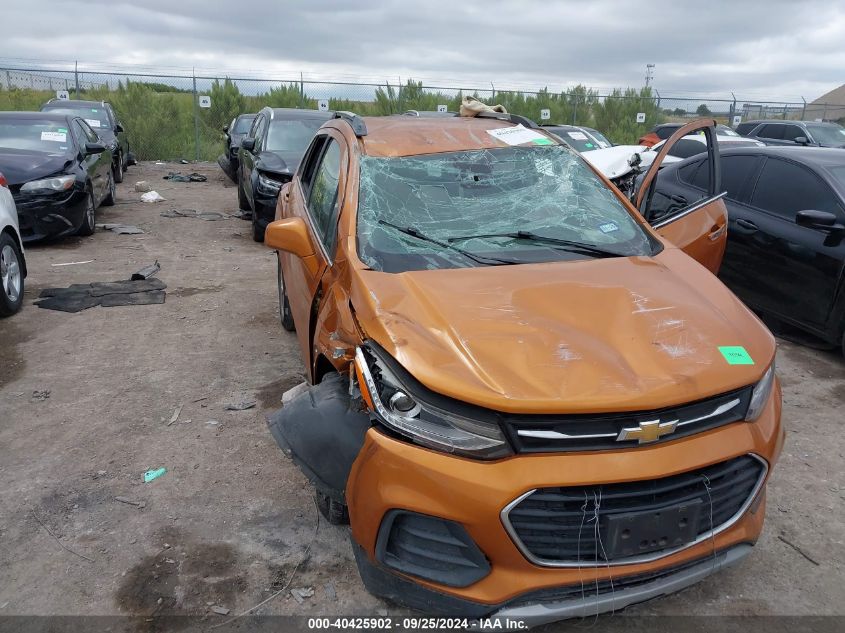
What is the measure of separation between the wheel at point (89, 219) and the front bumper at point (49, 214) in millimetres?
336

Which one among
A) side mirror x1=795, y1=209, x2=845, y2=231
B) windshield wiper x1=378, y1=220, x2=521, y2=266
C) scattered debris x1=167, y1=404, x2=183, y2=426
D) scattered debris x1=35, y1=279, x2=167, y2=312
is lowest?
scattered debris x1=35, y1=279, x2=167, y2=312

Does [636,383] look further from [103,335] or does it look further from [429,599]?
[103,335]

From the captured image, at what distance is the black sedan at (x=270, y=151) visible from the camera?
28.4 feet

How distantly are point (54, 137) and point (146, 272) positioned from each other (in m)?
3.34

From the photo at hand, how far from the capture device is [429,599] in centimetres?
229

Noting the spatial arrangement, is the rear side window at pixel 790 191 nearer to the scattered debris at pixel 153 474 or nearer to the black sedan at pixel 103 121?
the scattered debris at pixel 153 474

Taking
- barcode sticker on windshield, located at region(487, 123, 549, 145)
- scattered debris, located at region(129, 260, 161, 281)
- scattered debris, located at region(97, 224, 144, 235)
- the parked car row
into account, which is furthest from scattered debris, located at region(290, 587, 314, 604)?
scattered debris, located at region(97, 224, 144, 235)

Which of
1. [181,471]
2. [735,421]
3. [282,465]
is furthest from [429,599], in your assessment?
[181,471]

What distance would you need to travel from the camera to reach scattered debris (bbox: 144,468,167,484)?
3596mm

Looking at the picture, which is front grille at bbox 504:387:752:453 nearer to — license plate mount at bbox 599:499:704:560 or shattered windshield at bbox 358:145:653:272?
license plate mount at bbox 599:499:704:560

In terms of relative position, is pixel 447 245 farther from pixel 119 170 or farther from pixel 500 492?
pixel 119 170

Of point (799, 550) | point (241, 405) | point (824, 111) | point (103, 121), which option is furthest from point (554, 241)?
point (824, 111)

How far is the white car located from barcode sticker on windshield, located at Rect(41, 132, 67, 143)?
11.0 ft

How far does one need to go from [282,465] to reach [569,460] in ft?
6.71
